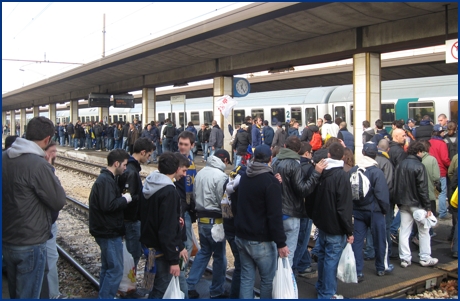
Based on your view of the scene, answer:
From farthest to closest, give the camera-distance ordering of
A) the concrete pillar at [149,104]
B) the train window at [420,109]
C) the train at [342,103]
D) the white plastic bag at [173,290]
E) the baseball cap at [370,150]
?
1. the concrete pillar at [149,104]
2. the train window at [420,109]
3. the train at [342,103]
4. the baseball cap at [370,150]
5. the white plastic bag at [173,290]

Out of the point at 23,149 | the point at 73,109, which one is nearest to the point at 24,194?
the point at 23,149

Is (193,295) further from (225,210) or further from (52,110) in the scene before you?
(52,110)

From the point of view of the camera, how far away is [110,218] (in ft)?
16.5

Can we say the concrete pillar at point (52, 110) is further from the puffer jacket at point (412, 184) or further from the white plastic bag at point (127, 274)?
the puffer jacket at point (412, 184)

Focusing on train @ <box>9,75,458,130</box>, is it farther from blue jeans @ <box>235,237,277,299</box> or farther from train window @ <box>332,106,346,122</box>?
blue jeans @ <box>235,237,277,299</box>

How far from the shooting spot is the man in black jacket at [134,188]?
530 centimetres

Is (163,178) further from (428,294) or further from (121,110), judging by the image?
(121,110)

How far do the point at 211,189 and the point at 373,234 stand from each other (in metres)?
2.46

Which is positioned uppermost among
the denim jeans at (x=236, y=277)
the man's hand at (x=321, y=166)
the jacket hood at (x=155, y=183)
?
the man's hand at (x=321, y=166)

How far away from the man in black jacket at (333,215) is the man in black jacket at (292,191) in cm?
22

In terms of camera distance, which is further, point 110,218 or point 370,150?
point 370,150

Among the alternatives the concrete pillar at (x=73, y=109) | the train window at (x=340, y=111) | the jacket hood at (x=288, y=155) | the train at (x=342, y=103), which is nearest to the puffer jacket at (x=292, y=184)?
the jacket hood at (x=288, y=155)

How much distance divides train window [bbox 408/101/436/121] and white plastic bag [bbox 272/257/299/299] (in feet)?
52.3

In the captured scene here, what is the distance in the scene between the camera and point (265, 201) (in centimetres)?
459
